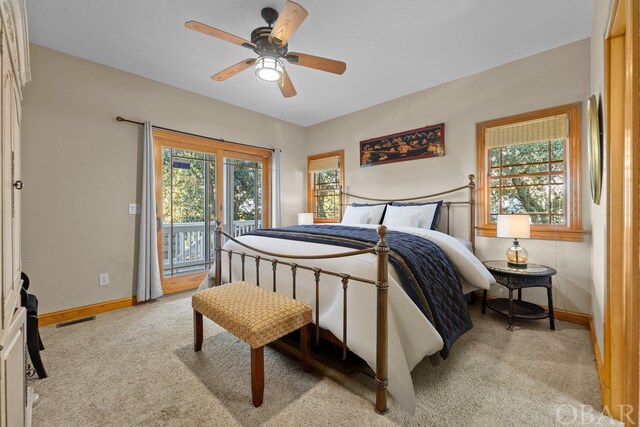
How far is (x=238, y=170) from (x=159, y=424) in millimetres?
3475

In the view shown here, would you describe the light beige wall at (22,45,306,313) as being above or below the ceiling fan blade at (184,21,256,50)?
below

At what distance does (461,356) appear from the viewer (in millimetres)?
1990

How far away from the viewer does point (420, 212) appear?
10.7ft

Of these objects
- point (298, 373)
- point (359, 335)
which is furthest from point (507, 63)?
point (298, 373)

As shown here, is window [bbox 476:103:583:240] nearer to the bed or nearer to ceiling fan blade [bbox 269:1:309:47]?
the bed

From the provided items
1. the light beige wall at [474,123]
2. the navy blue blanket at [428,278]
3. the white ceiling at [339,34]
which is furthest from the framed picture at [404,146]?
the navy blue blanket at [428,278]

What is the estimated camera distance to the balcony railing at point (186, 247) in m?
3.56

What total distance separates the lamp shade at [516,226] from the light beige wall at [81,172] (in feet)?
12.8

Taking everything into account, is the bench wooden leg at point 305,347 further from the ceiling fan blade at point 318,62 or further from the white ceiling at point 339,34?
the white ceiling at point 339,34

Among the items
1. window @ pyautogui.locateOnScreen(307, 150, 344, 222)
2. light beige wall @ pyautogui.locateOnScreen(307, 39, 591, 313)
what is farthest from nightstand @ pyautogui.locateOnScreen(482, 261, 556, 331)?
window @ pyautogui.locateOnScreen(307, 150, 344, 222)

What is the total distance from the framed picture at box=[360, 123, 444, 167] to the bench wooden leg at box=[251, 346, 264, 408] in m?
3.13

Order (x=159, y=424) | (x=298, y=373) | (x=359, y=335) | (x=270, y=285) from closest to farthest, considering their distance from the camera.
→ (x=159, y=424) → (x=359, y=335) → (x=298, y=373) → (x=270, y=285)

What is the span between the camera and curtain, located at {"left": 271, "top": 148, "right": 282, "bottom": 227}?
462 cm

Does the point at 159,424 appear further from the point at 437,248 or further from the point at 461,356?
the point at 437,248
